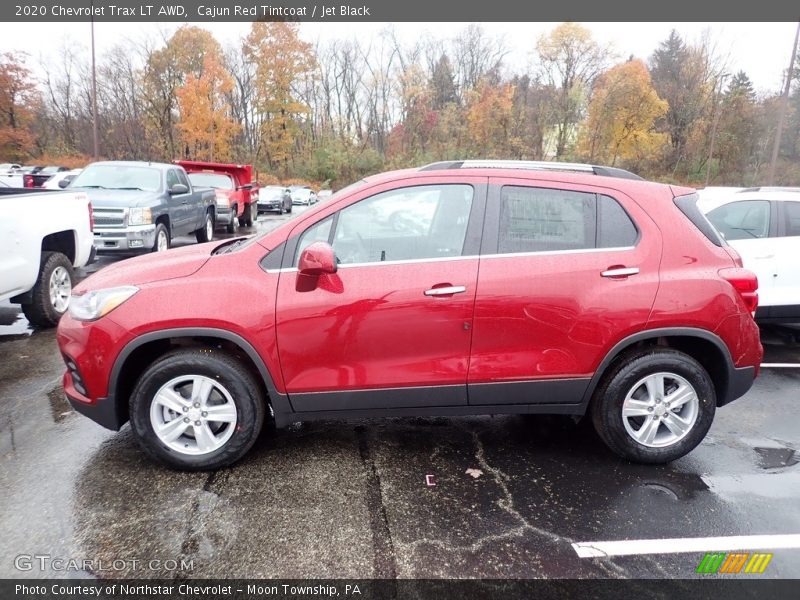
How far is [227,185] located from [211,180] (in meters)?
0.54

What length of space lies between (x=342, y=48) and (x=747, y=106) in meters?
36.6

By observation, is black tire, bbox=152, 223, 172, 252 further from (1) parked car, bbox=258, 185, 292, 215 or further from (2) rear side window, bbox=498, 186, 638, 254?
(1) parked car, bbox=258, 185, 292, 215

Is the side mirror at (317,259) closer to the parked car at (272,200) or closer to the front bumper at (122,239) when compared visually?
the front bumper at (122,239)

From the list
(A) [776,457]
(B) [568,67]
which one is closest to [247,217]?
(A) [776,457]

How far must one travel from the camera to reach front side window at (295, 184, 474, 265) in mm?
3073

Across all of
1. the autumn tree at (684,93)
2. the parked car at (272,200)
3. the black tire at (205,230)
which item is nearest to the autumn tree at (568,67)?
the autumn tree at (684,93)

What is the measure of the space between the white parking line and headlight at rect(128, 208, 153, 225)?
28.8ft

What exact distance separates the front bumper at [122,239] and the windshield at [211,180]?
7095mm

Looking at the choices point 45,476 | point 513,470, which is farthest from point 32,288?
point 513,470

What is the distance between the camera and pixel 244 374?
3049 mm

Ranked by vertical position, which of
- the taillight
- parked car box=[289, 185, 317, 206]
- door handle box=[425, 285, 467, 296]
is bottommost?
door handle box=[425, 285, 467, 296]

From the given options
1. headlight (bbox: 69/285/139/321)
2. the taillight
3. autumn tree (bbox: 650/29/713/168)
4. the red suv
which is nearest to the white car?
the taillight

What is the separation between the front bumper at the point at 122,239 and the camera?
868cm

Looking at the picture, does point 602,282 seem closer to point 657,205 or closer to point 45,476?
point 657,205
